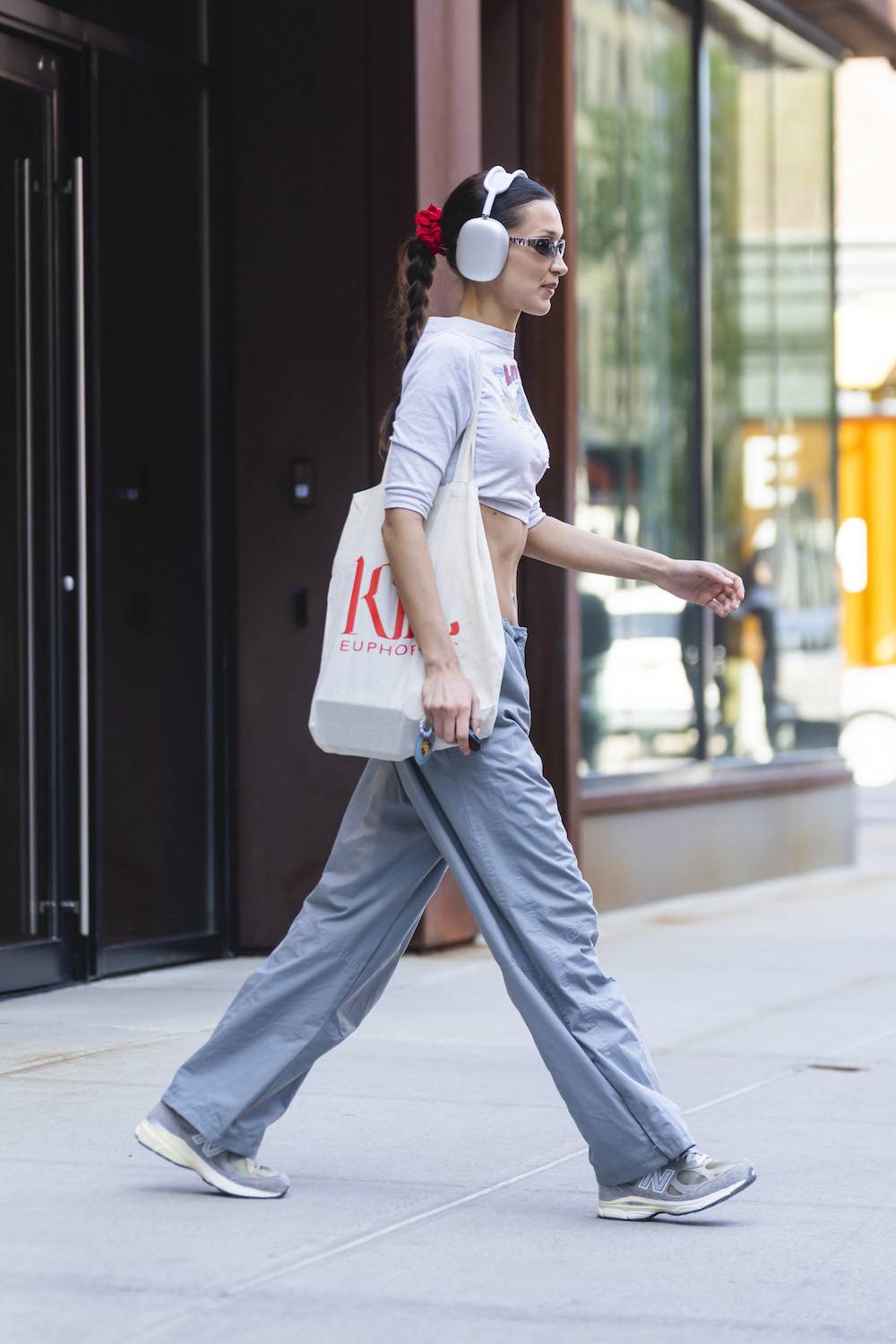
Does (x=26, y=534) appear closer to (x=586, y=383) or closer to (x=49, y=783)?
(x=49, y=783)

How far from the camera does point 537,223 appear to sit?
426cm

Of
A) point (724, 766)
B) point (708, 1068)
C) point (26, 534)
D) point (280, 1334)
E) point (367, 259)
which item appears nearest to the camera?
point (280, 1334)

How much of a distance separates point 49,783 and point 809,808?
574 centimetres

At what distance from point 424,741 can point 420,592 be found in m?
0.26

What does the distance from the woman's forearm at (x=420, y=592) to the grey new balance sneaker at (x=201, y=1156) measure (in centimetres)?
100

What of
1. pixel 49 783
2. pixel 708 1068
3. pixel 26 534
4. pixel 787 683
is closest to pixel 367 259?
pixel 26 534

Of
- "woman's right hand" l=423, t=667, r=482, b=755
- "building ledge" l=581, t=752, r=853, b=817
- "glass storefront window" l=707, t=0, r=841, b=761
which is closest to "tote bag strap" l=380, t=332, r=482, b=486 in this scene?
"woman's right hand" l=423, t=667, r=482, b=755

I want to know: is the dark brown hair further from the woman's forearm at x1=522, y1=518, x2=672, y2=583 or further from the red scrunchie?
the woman's forearm at x1=522, y1=518, x2=672, y2=583

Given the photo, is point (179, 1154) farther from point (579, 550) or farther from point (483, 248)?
point (483, 248)

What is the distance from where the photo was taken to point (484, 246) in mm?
4215

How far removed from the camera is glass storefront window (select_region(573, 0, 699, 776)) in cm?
1001

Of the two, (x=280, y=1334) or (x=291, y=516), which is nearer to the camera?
(x=280, y=1334)

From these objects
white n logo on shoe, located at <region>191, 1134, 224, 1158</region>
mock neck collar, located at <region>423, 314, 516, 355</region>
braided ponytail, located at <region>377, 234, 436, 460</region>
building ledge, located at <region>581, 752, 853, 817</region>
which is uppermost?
braided ponytail, located at <region>377, 234, 436, 460</region>

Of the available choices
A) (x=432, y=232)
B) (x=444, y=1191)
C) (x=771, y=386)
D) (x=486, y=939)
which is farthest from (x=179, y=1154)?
(x=771, y=386)
